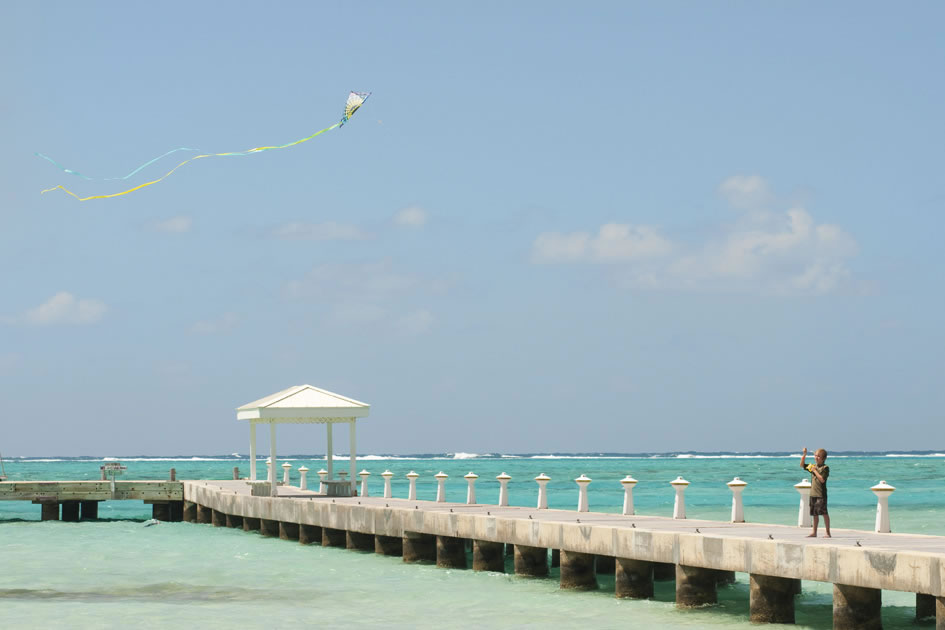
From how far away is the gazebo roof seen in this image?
4266 cm

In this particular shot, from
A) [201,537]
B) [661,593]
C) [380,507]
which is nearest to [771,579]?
[661,593]

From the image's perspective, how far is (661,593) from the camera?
27.7 m

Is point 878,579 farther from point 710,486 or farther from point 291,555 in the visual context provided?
point 710,486

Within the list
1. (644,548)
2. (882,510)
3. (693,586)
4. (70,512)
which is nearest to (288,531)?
(70,512)

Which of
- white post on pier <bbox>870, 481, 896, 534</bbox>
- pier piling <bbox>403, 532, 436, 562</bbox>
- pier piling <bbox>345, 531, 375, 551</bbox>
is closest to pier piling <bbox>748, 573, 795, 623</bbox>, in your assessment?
white post on pier <bbox>870, 481, 896, 534</bbox>

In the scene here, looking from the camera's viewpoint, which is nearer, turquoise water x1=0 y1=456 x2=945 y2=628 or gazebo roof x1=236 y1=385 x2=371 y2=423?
turquoise water x1=0 y1=456 x2=945 y2=628

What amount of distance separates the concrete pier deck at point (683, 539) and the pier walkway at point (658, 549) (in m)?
0.02

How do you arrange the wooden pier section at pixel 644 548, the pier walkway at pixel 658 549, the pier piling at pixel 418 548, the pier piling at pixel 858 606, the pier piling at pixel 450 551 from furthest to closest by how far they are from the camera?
the pier piling at pixel 418 548
the pier piling at pixel 450 551
the pier piling at pixel 858 606
the wooden pier section at pixel 644 548
the pier walkway at pixel 658 549

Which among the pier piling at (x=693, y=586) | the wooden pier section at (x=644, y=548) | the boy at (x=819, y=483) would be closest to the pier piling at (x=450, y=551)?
the wooden pier section at (x=644, y=548)

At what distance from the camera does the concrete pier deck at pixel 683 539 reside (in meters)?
19.7

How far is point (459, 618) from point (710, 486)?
→ 92.3 metres

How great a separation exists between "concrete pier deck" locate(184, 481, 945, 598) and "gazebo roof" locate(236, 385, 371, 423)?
3.15m

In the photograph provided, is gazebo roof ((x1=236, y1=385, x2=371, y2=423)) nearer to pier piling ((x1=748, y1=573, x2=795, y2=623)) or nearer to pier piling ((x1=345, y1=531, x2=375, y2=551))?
pier piling ((x1=345, y1=531, x2=375, y2=551))

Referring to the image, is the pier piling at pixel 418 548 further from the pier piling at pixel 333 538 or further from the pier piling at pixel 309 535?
the pier piling at pixel 309 535
